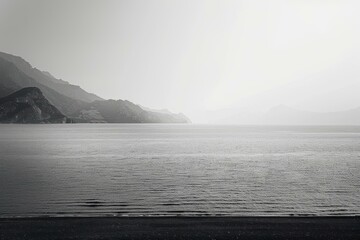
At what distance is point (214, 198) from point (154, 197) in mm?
6517

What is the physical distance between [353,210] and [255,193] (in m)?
11.4

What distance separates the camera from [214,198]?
3716 centimetres
